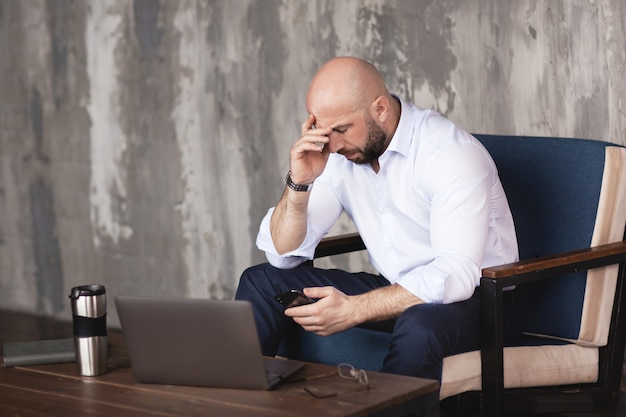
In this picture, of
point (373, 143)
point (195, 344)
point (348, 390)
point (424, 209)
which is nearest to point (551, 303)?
point (424, 209)

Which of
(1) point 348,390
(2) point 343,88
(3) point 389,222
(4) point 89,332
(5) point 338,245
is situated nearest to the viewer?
(1) point 348,390

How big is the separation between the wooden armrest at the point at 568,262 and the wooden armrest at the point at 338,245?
0.78m

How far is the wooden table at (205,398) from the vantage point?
6.80 ft

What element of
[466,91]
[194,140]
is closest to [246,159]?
[194,140]

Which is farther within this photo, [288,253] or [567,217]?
[288,253]

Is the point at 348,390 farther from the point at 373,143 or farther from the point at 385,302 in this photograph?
the point at 373,143

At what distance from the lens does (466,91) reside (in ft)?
13.6

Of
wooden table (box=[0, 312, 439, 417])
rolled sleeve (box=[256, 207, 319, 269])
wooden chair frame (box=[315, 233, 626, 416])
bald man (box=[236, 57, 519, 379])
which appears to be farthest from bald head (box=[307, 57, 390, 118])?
wooden table (box=[0, 312, 439, 417])

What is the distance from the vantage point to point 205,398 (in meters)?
2.17

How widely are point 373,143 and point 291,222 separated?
365mm

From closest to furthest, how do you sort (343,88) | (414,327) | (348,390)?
1. (348,390)
2. (414,327)
3. (343,88)

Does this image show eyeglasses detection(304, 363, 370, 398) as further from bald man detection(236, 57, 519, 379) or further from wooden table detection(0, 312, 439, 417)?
bald man detection(236, 57, 519, 379)

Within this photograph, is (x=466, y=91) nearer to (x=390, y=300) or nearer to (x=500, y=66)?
(x=500, y=66)

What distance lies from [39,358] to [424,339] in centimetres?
97
